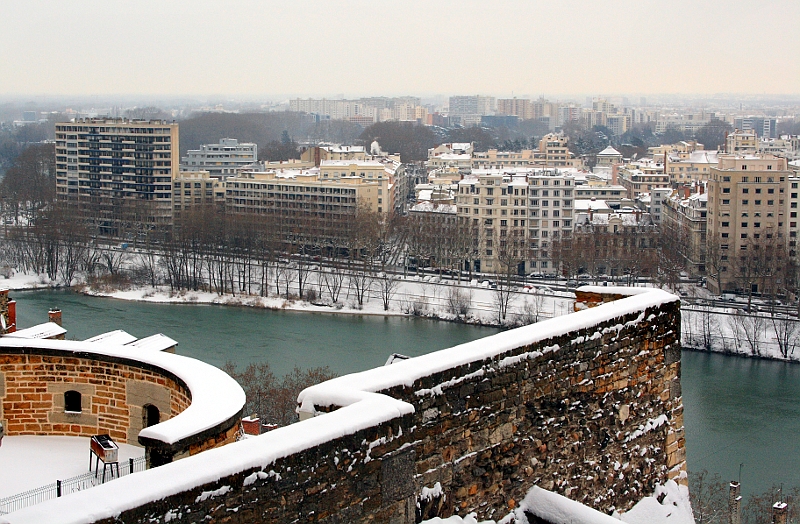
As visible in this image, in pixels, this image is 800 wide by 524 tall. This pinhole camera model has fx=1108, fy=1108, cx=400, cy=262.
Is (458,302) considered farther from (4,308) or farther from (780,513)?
(4,308)

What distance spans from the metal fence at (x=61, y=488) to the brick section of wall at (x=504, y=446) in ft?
2.35

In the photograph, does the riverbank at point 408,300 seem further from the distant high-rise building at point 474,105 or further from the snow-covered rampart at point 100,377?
the distant high-rise building at point 474,105

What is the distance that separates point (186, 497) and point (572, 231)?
21868 mm

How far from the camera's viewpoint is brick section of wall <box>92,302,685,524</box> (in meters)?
1.64

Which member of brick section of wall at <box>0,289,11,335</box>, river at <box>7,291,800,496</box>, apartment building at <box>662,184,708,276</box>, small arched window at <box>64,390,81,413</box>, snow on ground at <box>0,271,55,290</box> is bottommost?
river at <box>7,291,800,496</box>

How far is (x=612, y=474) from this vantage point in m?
2.56

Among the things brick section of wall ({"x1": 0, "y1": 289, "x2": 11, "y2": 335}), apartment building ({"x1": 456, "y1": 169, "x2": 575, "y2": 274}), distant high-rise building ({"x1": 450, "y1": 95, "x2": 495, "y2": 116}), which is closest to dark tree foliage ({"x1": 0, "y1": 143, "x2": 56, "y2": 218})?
apartment building ({"x1": 456, "y1": 169, "x2": 575, "y2": 274})

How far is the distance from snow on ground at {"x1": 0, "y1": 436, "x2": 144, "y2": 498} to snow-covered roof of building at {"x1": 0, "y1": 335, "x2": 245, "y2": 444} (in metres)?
0.22

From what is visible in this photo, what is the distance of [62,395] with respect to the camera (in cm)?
278

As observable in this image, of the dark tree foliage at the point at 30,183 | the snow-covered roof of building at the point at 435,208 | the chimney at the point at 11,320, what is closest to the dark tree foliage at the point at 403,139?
the dark tree foliage at the point at 30,183

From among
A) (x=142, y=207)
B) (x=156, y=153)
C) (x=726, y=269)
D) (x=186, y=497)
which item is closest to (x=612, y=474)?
(x=186, y=497)

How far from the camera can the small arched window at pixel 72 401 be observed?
2.77 m

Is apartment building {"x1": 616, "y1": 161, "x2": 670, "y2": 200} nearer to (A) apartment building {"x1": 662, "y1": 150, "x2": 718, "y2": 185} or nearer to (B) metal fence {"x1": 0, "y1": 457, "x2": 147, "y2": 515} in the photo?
(A) apartment building {"x1": 662, "y1": 150, "x2": 718, "y2": 185}

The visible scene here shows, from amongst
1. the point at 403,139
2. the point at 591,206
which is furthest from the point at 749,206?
the point at 403,139
